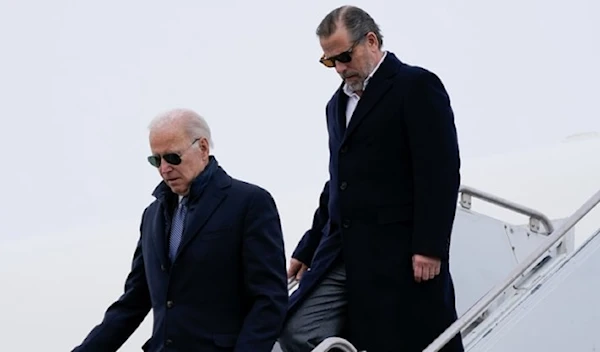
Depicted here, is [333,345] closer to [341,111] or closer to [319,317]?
[319,317]

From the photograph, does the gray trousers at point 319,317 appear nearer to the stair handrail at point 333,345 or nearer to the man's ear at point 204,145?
the stair handrail at point 333,345

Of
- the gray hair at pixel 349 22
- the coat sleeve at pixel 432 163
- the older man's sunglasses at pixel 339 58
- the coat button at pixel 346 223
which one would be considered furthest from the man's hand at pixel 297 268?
the gray hair at pixel 349 22

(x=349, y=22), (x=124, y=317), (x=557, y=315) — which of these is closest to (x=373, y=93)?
(x=349, y=22)

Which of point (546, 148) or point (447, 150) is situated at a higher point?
point (447, 150)

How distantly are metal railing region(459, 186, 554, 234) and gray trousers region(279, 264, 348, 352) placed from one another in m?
1.44

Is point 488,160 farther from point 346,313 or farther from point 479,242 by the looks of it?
point 346,313

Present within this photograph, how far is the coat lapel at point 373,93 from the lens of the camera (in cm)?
551

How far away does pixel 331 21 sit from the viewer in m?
5.40

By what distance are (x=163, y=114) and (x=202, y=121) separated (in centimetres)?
15

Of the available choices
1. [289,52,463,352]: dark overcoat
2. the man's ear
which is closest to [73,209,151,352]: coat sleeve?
the man's ear

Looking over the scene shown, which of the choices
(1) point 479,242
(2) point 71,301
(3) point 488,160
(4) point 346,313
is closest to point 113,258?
A: (2) point 71,301

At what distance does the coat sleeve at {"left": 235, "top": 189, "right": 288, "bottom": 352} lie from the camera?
188 inches

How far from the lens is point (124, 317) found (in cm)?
523

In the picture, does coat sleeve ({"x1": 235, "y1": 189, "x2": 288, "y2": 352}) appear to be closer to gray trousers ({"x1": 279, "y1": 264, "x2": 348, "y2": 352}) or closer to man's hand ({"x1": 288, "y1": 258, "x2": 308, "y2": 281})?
gray trousers ({"x1": 279, "y1": 264, "x2": 348, "y2": 352})
